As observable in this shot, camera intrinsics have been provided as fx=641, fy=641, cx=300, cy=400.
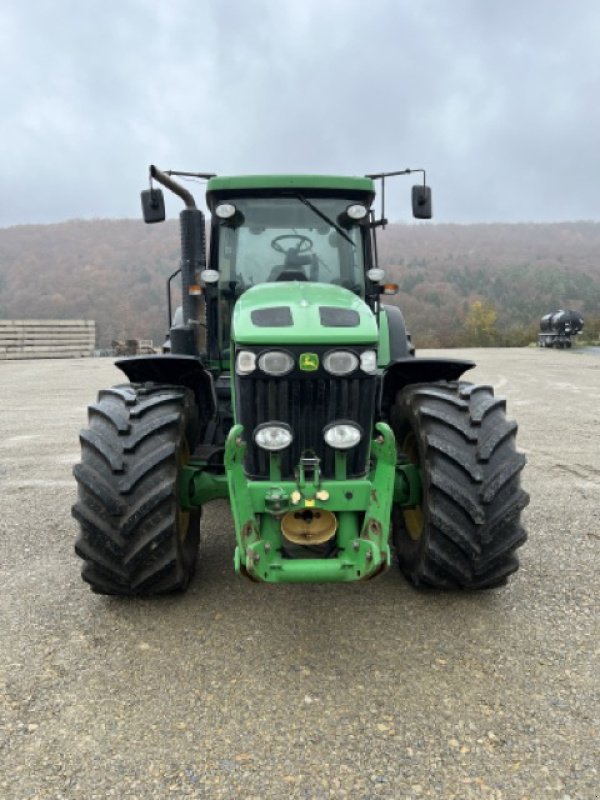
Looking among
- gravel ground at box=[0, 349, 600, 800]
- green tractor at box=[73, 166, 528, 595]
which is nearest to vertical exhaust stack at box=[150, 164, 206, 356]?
green tractor at box=[73, 166, 528, 595]

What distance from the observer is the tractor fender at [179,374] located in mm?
3689

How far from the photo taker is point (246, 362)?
2.97m

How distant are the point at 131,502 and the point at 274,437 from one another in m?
0.75

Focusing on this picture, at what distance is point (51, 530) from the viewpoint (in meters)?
4.57

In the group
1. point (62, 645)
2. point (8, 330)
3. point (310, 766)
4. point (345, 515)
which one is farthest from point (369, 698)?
point (8, 330)

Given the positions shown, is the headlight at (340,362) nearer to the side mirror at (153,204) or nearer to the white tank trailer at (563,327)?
the side mirror at (153,204)

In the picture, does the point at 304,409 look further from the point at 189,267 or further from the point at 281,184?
the point at 189,267

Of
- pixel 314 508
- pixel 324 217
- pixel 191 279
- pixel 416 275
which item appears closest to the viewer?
pixel 314 508

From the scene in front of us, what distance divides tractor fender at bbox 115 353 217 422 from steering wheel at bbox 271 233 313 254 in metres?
0.99

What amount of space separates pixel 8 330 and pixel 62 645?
2761 centimetres

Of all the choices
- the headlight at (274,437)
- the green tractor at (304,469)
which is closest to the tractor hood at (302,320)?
the green tractor at (304,469)

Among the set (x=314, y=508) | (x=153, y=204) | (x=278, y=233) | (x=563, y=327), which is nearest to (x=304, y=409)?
(x=314, y=508)

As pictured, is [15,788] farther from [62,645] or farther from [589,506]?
[589,506]

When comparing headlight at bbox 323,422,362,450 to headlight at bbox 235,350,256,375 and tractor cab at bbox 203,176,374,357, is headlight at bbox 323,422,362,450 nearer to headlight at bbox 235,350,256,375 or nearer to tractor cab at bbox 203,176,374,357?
headlight at bbox 235,350,256,375
